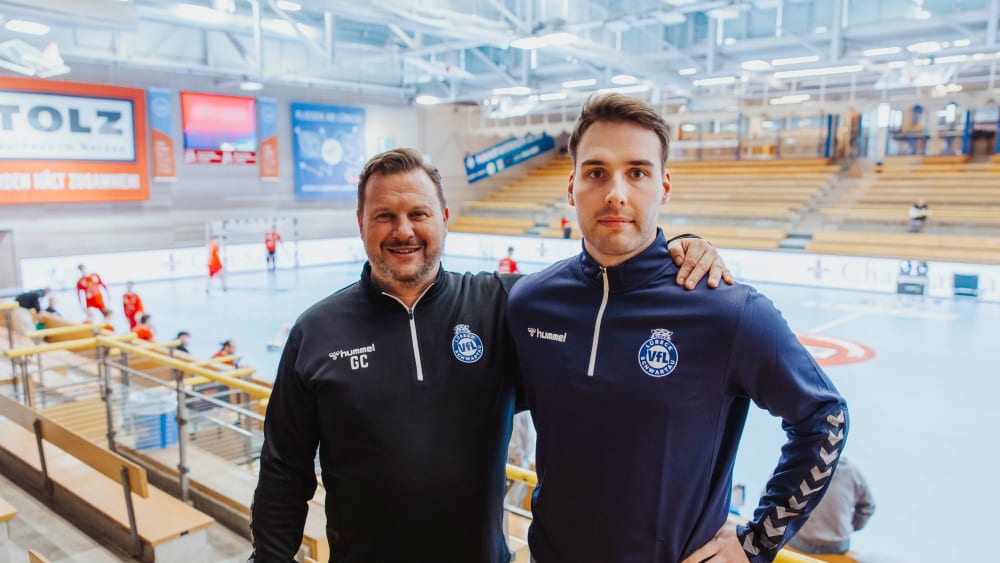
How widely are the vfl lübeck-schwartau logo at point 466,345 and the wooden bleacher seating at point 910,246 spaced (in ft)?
58.4

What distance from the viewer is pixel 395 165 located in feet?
6.18

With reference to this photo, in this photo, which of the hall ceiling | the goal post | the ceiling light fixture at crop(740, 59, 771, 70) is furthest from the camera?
the goal post

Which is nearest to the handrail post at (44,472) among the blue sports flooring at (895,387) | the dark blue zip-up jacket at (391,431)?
the dark blue zip-up jacket at (391,431)

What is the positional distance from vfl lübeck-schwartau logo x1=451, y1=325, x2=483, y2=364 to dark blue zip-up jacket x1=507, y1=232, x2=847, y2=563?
262mm

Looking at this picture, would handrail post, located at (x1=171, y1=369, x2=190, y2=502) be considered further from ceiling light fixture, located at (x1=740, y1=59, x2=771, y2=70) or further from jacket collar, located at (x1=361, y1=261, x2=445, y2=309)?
ceiling light fixture, located at (x1=740, y1=59, x2=771, y2=70)

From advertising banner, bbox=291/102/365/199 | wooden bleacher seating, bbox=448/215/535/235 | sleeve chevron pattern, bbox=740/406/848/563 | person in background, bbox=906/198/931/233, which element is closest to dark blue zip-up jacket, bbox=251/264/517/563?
sleeve chevron pattern, bbox=740/406/848/563

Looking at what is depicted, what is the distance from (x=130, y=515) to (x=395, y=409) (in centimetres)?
215

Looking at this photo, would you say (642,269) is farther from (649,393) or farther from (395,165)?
(395,165)

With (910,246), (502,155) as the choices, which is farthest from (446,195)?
(502,155)

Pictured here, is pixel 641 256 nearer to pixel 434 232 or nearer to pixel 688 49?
pixel 434 232

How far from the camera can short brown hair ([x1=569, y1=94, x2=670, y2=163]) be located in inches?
62.6

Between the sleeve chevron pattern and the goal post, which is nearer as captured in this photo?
the sleeve chevron pattern

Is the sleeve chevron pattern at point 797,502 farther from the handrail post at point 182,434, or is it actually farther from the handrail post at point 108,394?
the handrail post at point 108,394

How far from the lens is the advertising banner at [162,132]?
18891mm
